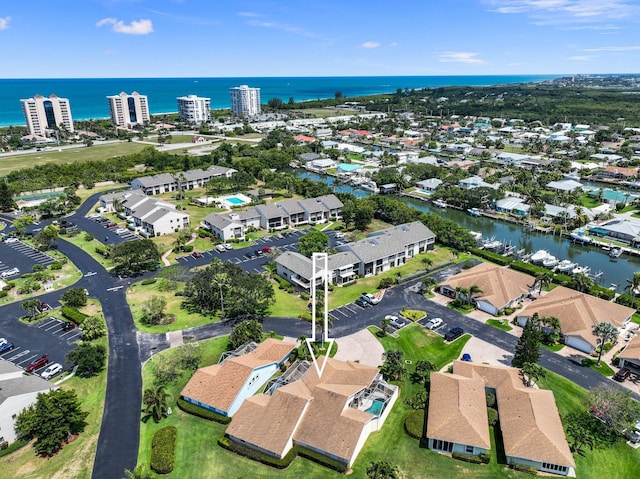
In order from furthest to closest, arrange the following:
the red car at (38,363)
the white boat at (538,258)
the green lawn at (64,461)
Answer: the white boat at (538,258) < the red car at (38,363) < the green lawn at (64,461)

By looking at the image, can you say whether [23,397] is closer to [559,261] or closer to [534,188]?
[559,261]

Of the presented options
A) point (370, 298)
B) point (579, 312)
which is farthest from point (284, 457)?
point (579, 312)

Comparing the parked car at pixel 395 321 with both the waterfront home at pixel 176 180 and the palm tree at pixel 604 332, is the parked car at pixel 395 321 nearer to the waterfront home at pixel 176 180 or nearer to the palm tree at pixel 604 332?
the palm tree at pixel 604 332

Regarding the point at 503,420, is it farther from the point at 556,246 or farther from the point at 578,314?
the point at 556,246

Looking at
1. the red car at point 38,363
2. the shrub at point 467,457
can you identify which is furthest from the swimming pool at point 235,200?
the shrub at point 467,457

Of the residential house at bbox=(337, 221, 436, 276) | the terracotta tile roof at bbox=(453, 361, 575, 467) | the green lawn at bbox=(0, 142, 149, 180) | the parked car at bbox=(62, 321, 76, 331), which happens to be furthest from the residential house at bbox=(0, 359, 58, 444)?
the green lawn at bbox=(0, 142, 149, 180)

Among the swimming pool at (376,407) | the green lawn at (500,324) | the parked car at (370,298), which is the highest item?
the parked car at (370,298)

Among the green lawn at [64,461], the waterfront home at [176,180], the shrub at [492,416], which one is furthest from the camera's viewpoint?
the waterfront home at [176,180]
